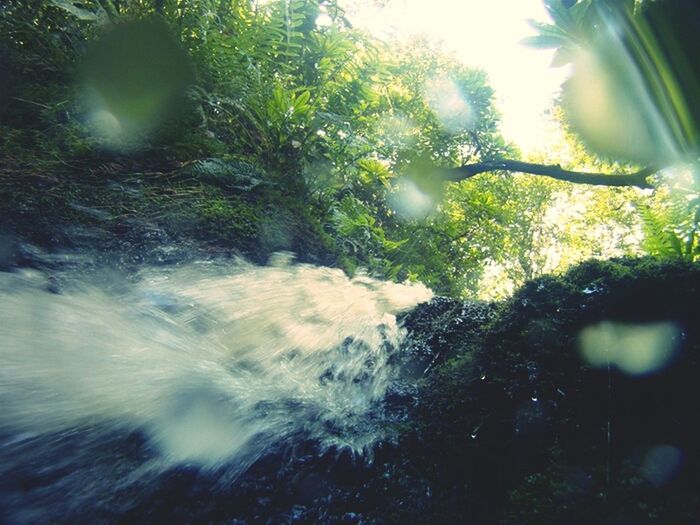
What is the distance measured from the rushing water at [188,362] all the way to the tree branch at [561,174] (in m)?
3.98

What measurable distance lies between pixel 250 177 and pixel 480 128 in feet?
14.2

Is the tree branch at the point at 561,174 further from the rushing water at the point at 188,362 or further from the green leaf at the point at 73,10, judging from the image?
the green leaf at the point at 73,10

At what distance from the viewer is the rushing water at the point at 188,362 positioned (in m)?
1.38

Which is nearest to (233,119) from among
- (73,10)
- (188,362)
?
(73,10)

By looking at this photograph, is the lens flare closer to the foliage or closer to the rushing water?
the foliage

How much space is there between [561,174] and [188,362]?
5318 mm

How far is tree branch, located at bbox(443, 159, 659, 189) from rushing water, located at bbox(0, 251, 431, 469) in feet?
13.1

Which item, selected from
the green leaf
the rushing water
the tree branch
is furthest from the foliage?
the rushing water

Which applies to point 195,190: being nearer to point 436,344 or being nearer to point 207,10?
point 207,10

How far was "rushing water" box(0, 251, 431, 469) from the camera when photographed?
138 cm

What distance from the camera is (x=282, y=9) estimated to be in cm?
404

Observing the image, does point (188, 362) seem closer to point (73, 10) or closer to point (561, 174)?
point (73, 10)

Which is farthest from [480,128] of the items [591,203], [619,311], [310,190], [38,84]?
[591,203]

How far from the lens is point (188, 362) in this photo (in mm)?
1775
